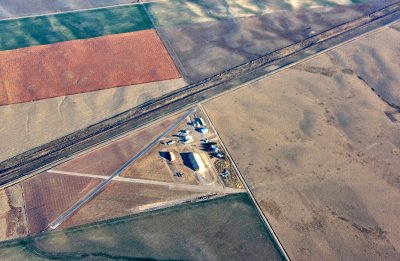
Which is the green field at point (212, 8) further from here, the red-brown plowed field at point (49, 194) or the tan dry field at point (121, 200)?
the tan dry field at point (121, 200)

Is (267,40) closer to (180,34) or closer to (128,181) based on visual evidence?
(180,34)

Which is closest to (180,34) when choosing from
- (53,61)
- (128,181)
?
(53,61)

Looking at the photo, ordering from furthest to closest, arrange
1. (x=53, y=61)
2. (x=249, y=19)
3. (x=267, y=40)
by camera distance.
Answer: (x=249, y=19)
(x=267, y=40)
(x=53, y=61)

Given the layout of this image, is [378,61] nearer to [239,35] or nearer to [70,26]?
[239,35]

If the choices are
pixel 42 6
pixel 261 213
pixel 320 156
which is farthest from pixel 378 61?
pixel 42 6

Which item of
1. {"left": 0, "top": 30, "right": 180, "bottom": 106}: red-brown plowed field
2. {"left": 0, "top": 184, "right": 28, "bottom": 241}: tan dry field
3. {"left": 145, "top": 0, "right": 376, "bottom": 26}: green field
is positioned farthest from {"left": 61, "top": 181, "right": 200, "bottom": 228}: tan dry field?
{"left": 145, "top": 0, "right": 376, "bottom": 26}: green field

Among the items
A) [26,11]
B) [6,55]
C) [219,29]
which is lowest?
[219,29]
